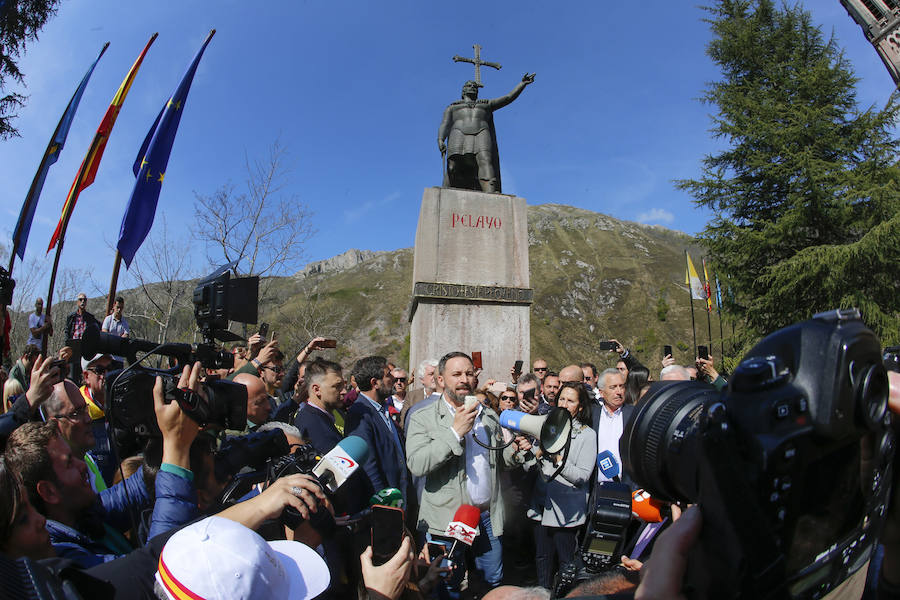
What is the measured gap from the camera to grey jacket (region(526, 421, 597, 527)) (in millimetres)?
4059

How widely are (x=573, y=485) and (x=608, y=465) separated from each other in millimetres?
429

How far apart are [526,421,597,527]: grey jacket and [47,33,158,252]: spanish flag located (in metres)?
7.71

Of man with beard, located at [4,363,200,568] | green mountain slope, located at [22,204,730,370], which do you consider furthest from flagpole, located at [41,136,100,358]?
green mountain slope, located at [22,204,730,370]

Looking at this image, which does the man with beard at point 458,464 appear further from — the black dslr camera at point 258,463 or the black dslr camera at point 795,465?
the black dslr camera at point 795,465

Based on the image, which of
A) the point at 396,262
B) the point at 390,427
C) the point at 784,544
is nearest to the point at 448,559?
the point at 390,427

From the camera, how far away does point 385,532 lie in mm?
1992

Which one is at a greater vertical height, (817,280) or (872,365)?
(817,280)

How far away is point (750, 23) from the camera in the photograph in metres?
21.4

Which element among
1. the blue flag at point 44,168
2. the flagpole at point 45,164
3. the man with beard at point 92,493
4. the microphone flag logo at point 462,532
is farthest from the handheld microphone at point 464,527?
the blue flag at point 44,168

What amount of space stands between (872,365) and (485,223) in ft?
27.1

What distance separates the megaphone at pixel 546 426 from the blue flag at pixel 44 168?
763cm

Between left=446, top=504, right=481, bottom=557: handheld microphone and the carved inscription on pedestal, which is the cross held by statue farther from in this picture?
left=446, top=504, right=481, bottom=557: handheld microphone

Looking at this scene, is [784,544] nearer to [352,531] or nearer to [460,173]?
[352,531]

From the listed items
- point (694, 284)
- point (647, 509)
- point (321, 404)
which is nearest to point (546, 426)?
point (647, 509)
